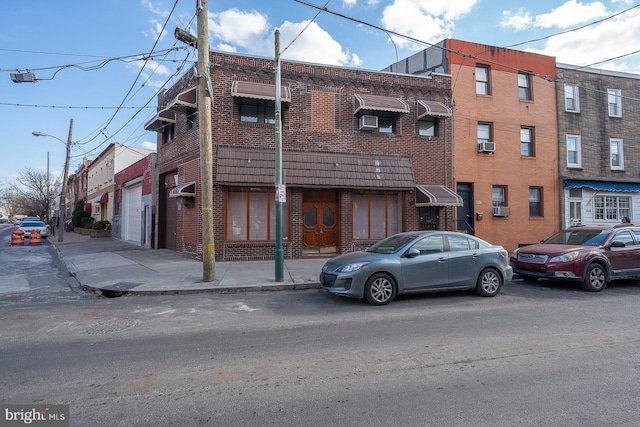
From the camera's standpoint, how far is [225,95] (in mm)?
13602

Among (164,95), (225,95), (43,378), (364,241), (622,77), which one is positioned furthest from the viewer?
(622,77)

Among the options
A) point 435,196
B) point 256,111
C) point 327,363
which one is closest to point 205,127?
point 256,111

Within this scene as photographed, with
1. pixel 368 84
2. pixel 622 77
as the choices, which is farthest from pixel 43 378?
pixel 622 77

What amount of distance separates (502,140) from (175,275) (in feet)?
51.2

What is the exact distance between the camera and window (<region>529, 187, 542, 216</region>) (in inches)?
723

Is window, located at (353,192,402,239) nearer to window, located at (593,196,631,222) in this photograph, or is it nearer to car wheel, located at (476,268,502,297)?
→ car wheel, located at (476,268,502,297)

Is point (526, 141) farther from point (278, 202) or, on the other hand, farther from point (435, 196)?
point (278, 202)

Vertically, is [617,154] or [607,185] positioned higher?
[617,154]

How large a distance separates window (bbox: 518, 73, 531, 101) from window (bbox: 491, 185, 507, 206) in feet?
15.7

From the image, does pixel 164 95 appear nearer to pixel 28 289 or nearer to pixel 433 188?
pixel 28 289

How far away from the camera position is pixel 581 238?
9.91m

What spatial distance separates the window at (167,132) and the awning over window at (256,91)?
5640mm

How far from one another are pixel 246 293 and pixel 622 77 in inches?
929

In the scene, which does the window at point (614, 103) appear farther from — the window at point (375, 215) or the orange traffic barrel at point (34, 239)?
the orange traffic barrel at point (34, 239)
